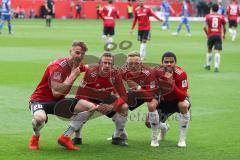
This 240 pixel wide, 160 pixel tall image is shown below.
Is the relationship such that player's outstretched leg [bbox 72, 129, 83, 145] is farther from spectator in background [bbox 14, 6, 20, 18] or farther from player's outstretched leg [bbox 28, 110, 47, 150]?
spectator in background [bbox 14, 6, 20, 18]

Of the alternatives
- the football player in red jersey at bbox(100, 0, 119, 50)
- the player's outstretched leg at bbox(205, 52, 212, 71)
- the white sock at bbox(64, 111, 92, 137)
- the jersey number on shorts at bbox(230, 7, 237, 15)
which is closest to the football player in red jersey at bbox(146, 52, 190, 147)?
the white sock at bbox(64, 111, 92, 137)

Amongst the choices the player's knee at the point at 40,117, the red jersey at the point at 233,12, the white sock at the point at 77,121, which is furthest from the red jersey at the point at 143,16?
the player's knee at the point at 40,117

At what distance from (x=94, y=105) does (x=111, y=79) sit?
538 millimetres

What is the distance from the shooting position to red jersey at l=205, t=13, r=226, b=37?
23.5 metres

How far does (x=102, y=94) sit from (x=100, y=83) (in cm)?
18

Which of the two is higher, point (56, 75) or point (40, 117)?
point (56, 75)

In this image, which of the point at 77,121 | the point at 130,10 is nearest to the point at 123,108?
the point at 77,121

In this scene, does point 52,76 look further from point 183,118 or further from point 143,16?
point 143,16

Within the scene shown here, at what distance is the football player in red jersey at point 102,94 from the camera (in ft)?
33.9

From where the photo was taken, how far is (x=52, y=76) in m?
10.2

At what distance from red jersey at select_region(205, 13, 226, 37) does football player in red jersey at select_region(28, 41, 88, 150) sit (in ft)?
45.3

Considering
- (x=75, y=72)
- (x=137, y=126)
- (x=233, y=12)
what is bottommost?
(x=137, y=126)

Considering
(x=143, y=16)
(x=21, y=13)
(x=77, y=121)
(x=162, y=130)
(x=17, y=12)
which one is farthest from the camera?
(x=21, y=13)

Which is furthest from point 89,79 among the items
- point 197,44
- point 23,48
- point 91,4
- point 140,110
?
point 91,4
